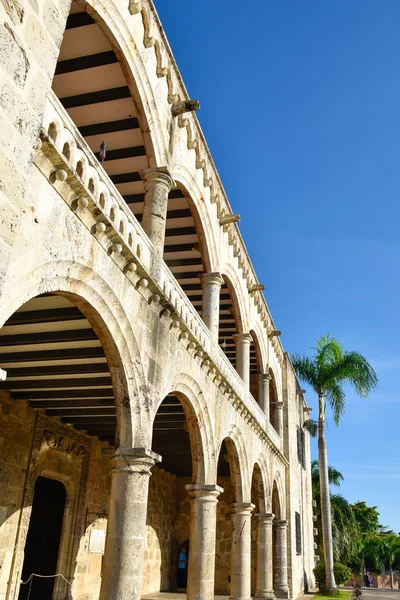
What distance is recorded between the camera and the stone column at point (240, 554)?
10.3m

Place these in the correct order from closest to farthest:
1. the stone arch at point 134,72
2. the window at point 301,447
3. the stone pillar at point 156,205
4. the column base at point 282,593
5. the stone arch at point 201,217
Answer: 1. the stone arch at point 134,72
2. the stone pillar at point 156,205
3. the stone arch at point 201,217
4. the column base at point 282,593
5. the window at point 301,447

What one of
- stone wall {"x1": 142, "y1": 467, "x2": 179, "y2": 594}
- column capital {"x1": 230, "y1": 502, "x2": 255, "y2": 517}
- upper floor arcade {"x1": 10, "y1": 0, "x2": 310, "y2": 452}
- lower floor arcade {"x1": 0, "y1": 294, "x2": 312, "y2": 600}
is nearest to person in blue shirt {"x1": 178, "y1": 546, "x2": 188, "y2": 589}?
stone wall {"x1": 142, "y1": 467, "x2": 179, "y2": 594}

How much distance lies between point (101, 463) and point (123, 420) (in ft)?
19.8

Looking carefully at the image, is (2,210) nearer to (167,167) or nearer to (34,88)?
(34,88)

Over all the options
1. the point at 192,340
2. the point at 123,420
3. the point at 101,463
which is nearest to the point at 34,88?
the point at 123,420

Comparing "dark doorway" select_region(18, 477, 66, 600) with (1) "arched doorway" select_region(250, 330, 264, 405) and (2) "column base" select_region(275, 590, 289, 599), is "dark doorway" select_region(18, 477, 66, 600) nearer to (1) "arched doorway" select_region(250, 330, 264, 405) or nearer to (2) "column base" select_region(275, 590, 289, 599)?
(1) "arched doorway" select_region(250, 330, 264, 405)

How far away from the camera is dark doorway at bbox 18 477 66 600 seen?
9.61 meters

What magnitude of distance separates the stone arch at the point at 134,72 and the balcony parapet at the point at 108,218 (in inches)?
57.9

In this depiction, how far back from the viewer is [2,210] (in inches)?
133

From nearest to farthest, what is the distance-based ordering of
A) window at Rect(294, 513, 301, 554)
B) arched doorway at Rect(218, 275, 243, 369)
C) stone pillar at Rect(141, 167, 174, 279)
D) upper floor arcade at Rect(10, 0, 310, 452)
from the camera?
upper floor arcade at Rect(10, 0, 310, 452)
stone pillar at Rect(141, 167, 174, 279)
arched doorway at Rect(218, 275, 243, 369)
window at Rect(294, 513, 301, 554)

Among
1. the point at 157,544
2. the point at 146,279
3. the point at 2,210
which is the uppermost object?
the point at 146,279

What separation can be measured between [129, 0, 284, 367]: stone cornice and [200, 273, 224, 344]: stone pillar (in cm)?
142

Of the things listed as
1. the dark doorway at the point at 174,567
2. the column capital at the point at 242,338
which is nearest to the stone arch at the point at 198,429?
the column capital at the point at 242,338

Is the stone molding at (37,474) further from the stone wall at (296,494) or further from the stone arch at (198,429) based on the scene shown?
the stone wall at (296,494)
